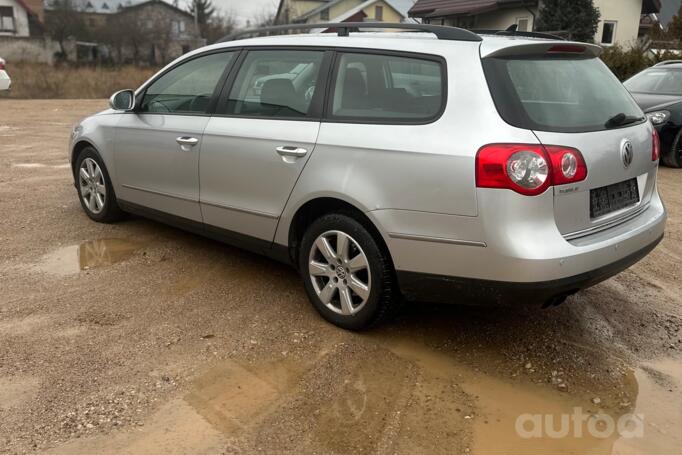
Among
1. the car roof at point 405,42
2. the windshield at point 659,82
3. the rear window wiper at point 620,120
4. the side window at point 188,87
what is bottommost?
the windshield at point 659,82

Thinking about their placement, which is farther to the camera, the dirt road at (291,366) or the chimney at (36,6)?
→ the chimney at (36,6)

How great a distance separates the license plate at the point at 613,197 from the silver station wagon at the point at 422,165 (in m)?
0.01

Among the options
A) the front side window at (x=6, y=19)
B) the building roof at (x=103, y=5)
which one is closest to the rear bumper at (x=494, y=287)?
the building roof at (x=103, y=5)

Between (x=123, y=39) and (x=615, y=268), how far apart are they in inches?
1888

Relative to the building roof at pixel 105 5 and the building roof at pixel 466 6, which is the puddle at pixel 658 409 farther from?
the building roof at pixel 105 5

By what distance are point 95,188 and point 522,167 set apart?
4.17 metres

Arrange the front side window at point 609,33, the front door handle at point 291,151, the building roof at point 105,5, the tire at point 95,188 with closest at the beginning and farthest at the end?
the front door handle at point 291,151 < the tire at point 95,188 < the front side window at point 609,33 < the building roof at point 105,5

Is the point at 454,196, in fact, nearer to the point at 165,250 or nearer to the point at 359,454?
the point at 359,454

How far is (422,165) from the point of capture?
10.7 ft

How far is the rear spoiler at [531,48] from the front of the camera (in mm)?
3342

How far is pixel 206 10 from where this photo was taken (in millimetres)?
64688

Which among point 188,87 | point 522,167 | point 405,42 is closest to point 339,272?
point 522,167

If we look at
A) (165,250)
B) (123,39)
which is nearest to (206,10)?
(123,39)

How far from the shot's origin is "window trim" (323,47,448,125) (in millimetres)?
3354
